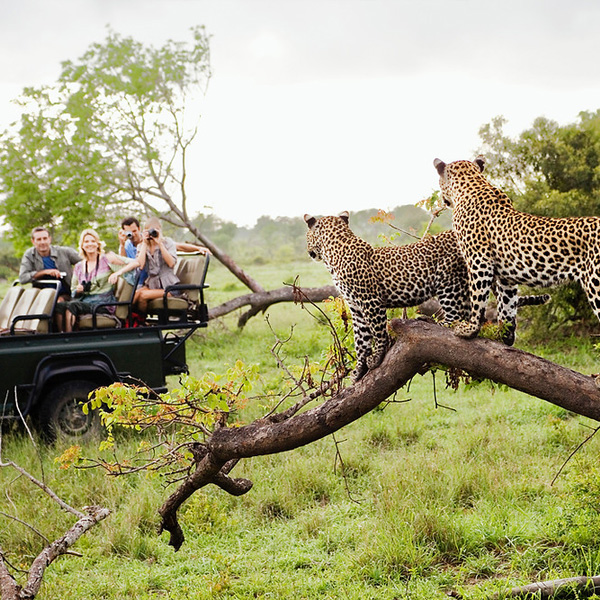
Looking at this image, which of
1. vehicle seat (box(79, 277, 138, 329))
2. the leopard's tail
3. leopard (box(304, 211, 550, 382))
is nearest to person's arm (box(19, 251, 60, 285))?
vehicle seat (box(79, 277, 138, 329))

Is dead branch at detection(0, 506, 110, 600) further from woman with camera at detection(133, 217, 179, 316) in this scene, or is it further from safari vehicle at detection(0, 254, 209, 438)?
woman with camera at detection(133, 217, 179, 316)

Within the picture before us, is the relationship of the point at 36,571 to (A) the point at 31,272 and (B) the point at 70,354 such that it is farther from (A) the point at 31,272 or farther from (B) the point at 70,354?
(A) the point at 31,272

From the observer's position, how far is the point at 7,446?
741cm

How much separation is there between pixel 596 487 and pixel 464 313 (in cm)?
259

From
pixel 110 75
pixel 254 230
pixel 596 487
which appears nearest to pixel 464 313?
pixel 596 487

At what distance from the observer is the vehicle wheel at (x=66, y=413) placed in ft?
24.2

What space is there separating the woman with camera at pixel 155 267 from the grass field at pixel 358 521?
5.17 feet

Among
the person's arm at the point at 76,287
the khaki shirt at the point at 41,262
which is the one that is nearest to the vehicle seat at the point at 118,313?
the person's arm at the point at 76,287

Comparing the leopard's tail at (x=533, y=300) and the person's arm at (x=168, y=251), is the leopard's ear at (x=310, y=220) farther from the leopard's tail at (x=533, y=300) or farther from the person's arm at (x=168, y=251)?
the person's arm at (x=168, y=251)

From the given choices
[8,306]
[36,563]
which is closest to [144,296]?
[8,306]

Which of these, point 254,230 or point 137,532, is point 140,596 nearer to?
point 137,532

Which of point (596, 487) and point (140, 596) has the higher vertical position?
point (596, 487)

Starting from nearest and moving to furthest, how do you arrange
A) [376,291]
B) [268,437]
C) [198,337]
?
[376,291]
[268,437]
[198,337]

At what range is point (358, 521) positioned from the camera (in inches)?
226
